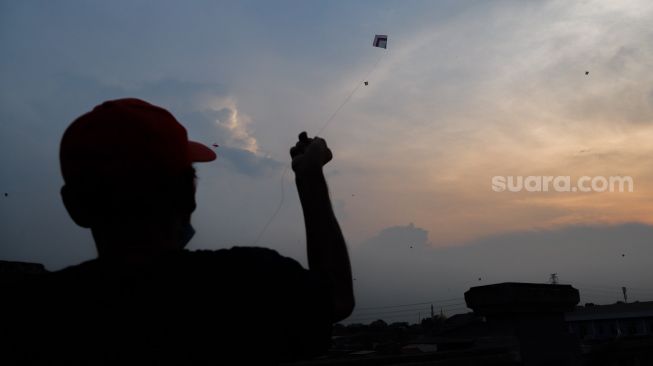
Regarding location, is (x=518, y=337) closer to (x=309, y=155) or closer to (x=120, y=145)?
(x=309, y=155)

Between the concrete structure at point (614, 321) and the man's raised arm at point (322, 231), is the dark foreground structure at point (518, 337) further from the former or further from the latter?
Result: the concrete structure at point (614, 321)

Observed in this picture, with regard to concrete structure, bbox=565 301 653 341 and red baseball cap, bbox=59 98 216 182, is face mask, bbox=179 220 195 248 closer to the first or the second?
red baseball cap, bbox=59 98 216 182

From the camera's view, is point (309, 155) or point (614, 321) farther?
point (614, 321)

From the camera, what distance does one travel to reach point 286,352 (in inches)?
52.9

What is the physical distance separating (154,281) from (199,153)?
0.42 metres

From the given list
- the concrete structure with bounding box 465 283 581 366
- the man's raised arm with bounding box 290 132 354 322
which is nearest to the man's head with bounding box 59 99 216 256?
the man's raised arm with bounding box 290 132 354 322

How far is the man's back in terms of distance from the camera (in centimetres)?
119

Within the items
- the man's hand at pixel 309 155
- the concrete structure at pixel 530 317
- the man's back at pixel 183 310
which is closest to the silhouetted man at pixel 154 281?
the man's back at pixel 183 310

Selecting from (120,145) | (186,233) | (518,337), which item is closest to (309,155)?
(186,233)

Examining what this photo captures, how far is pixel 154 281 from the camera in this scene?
1.23 meters

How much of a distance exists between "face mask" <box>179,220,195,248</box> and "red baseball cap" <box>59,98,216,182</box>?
0.52 ft

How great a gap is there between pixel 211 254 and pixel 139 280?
18cm

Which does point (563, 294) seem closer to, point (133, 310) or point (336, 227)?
point (336, 227)

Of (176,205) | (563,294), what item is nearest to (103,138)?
(176,205)
